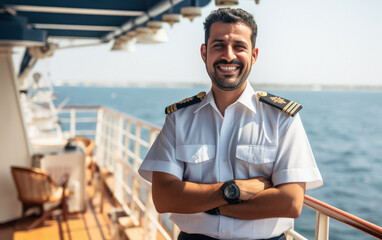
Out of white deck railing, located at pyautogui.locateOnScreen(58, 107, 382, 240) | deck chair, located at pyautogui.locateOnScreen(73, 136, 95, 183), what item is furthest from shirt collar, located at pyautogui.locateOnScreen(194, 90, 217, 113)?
deck chair, located at pyautogui.locateOnScreen(73, 136, 95, 183)

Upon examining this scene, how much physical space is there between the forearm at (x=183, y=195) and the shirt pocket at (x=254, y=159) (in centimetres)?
9

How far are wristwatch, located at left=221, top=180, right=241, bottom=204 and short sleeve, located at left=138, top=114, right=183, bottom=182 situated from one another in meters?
0.15

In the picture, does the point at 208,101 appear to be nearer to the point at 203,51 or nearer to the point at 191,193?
the point at 203,51

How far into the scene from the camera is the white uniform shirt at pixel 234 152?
1060 mm

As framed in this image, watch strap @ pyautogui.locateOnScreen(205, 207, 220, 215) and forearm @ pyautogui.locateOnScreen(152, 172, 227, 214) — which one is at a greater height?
forearm @ pyautogui.locateOnScreen(152, 172, 227, 214)

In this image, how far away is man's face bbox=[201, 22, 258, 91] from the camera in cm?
105

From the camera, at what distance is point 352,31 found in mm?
52469

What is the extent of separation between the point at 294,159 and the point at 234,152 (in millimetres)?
157

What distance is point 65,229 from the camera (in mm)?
3643

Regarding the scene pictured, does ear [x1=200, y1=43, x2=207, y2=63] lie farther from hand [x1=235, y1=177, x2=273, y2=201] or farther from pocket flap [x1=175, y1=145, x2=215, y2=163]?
hand [x1=235, y1=177, x2=273, y2=201]

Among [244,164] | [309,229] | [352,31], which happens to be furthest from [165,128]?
[352,31]

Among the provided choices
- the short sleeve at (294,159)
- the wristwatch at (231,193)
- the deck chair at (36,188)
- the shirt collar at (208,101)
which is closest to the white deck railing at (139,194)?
the short sleeve at (294,159)

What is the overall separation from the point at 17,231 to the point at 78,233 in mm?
539

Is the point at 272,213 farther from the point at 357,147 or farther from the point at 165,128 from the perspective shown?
the point at 357,147
